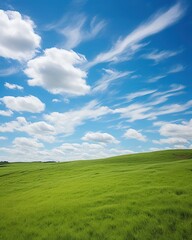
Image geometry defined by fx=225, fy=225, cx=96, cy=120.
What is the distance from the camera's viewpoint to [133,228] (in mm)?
12508

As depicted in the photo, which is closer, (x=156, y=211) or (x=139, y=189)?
(x=156, y=211)

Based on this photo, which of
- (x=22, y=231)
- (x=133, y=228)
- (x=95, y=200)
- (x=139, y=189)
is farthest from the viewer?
→ (x=139, y=189)

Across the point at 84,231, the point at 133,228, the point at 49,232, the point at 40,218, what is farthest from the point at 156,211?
the point at 40,218

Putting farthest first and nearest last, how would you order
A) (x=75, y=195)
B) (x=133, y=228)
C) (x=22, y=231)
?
(x=75, y=195), (x=22, y=231), (x=133, y=228)

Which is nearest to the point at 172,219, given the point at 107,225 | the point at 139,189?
the point at 107,225

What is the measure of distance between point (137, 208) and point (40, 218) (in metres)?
6.86

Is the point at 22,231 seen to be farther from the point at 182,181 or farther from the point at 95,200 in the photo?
the point at 182,181

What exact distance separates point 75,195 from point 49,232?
320 inches

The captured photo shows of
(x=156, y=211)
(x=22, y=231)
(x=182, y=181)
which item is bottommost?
(x=22, y=231)

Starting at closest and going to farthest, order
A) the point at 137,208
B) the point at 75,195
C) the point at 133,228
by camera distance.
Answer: the point at 133,228 → the point at 137,208 → the point at 75,195

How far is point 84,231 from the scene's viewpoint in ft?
42.0

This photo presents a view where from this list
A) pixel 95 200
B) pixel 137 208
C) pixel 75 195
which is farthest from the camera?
pixel 75 195

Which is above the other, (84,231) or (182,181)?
(182,181)

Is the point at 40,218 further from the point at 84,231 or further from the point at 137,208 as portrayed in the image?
the point at 137,208
